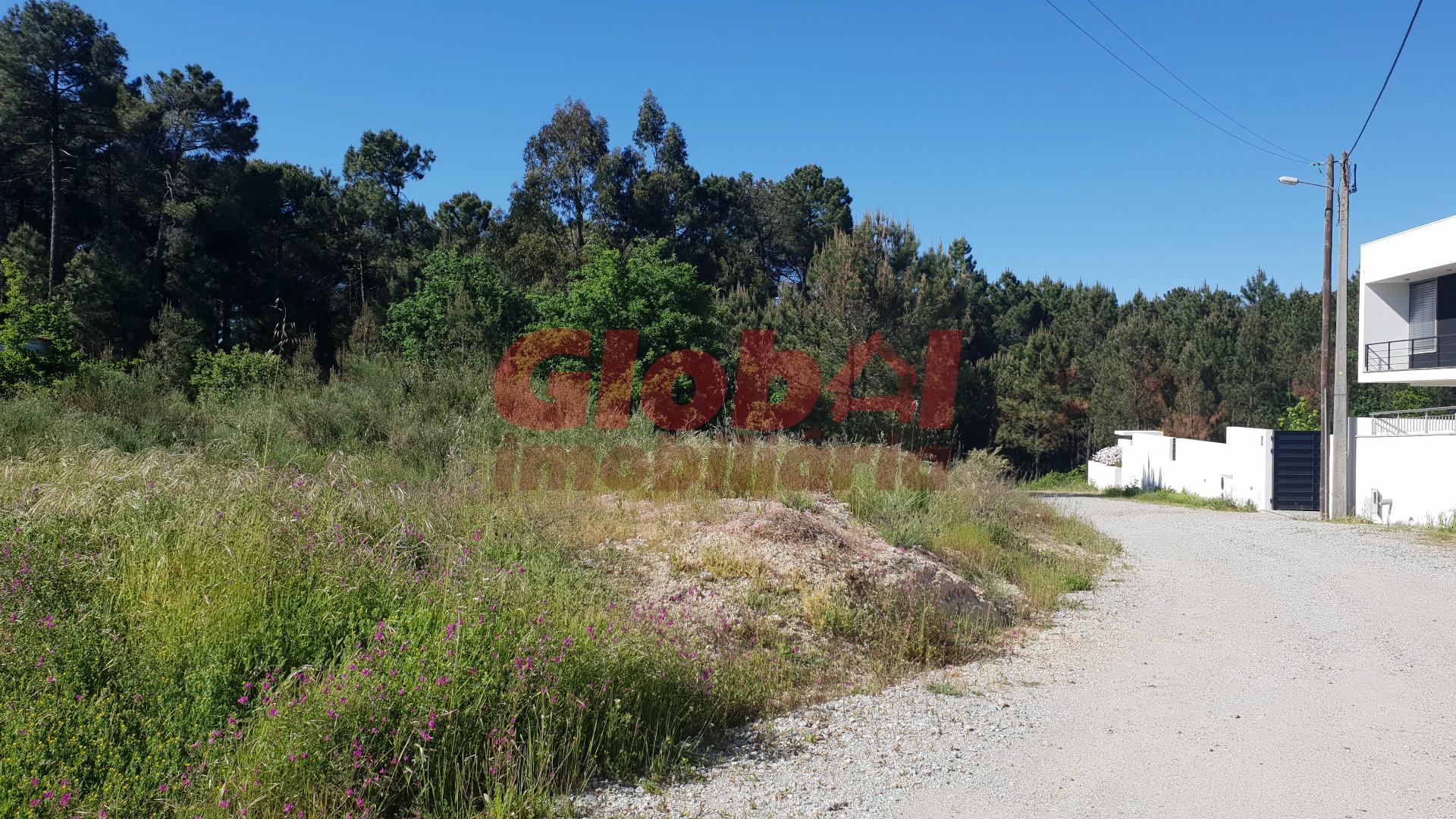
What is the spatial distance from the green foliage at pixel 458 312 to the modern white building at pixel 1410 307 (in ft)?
79.9

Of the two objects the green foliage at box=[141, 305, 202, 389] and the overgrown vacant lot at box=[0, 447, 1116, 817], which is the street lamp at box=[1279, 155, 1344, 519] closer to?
the overgrown vacant lot at box=[0, 447, 1116, 817]

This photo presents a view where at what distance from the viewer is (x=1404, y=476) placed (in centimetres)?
1825

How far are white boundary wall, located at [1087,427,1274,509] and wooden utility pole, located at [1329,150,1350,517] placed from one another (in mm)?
2463

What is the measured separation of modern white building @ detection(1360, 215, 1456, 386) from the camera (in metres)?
22.0

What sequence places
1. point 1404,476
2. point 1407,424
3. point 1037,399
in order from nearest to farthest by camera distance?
point 1404,476, point 1407,424, point 1037,399

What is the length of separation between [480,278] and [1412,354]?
2650 centimetres

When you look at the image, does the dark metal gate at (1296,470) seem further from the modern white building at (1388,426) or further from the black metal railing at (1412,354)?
the black metal railing at (1412,354)

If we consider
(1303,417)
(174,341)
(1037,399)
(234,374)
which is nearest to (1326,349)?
(1303,417)

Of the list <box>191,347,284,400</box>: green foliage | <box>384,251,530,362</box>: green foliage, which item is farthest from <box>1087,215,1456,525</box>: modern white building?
<box>191,347,284,400</box>: green foliage

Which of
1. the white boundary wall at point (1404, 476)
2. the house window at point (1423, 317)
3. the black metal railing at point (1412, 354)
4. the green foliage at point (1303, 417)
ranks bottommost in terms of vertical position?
the white boundary wall at point (1404, 476)

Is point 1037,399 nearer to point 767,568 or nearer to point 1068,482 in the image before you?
point 1068,482

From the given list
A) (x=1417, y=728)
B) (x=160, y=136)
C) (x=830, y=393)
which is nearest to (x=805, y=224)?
(x=830, y=393)

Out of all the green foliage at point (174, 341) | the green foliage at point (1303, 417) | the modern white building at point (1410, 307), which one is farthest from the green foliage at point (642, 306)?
the green foliage at point (1303, 417)

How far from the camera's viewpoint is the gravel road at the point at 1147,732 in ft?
12.2
